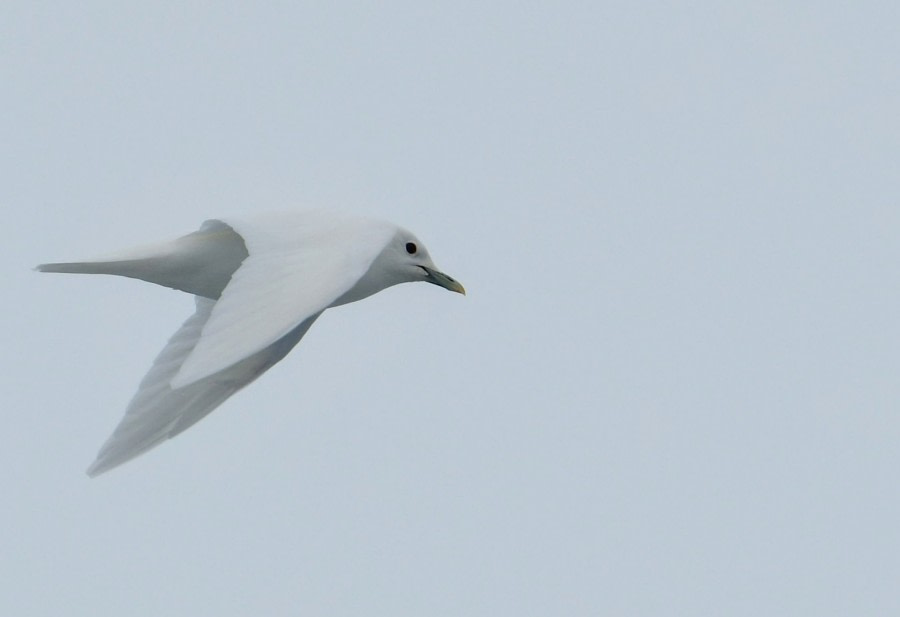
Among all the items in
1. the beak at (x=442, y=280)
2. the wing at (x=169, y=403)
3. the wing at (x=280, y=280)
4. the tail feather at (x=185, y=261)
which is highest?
the wing at (x=280, y=280)

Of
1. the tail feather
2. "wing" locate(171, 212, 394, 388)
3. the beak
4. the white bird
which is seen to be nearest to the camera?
"wing" locate(171, 212, 394, 388)

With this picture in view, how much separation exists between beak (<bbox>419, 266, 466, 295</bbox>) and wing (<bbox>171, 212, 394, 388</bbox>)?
1.04 meters

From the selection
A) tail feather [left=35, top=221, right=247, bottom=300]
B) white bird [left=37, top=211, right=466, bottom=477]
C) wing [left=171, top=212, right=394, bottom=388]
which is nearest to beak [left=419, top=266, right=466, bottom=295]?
white bird [left=37, top=211, right=466, bottom=477]

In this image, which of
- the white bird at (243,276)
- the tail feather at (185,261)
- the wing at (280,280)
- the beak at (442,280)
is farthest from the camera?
the beak at (442,280)

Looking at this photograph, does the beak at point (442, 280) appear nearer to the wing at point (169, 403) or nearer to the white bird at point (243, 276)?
the white bird at point (243, 276)

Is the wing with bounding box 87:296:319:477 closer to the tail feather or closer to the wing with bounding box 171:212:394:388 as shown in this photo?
the tail feather

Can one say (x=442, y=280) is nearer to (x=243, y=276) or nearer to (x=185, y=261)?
(x=185, y=261)

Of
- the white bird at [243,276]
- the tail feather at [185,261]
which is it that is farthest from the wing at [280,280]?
the tail feather at [185,261]

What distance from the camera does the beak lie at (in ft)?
38.0

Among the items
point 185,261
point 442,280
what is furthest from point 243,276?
point 442,280

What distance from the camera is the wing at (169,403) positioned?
431 inches

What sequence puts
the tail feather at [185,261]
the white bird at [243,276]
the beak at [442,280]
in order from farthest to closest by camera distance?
the beak at [442,280] → the tail feather at [185,261] → the white bird at [243,276]

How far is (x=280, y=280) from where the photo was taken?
29.9ft

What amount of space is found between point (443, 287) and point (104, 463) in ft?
9.67
